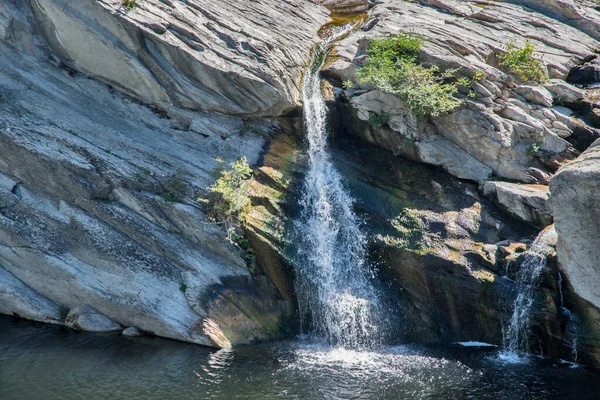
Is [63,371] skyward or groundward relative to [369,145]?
groundward

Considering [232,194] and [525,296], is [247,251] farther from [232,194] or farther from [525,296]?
[525,296]

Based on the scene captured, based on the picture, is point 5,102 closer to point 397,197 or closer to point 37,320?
point 37,320

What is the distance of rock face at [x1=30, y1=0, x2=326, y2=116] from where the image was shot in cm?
1898

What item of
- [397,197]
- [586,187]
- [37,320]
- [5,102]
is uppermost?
[586,187]

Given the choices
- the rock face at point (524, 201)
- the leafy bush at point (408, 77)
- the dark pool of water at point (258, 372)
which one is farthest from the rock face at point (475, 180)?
the dark pool of water at point (258, 372)

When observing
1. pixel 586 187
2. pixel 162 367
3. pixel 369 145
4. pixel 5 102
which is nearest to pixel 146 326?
pixel 162 367

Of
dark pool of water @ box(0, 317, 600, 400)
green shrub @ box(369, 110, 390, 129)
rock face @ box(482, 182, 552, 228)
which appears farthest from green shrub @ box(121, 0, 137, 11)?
rock face @ box(482, 182, 552, 228)

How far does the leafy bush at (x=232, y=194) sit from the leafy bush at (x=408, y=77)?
5525mm

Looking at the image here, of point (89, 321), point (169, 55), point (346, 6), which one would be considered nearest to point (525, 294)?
point (89, 321)

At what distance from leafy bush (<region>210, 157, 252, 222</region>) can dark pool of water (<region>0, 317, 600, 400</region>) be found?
436cm

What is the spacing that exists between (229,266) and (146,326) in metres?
3.31

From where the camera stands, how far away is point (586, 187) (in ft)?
46.4

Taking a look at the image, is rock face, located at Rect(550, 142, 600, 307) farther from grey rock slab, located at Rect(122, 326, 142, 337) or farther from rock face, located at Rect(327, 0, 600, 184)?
grey rock slab, located at Rect(122, 326, 142, 337)

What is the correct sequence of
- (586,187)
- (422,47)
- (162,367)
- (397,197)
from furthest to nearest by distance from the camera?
(422,47), (397,197), (162,367), (586,187)
